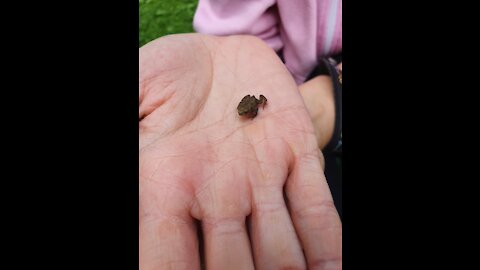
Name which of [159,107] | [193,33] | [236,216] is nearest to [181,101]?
[159,107]

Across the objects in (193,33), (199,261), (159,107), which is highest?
(193,33)

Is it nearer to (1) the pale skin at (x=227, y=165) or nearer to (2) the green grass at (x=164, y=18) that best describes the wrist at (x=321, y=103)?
(1) the pale skin at (x=227, y=165)

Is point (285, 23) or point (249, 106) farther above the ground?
point (285, 23)

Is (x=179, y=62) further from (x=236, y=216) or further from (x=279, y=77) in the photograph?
(x=236, y=216)

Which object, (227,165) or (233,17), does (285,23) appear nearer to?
(233,17)

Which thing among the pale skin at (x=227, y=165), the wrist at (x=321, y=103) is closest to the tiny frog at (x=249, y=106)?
the pale skin at (x=227, y=165)

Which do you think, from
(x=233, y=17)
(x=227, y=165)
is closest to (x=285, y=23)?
(x=233, y=17)

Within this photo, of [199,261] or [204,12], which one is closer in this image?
[199,261]

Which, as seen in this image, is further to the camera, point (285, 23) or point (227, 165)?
point (285, 23)
